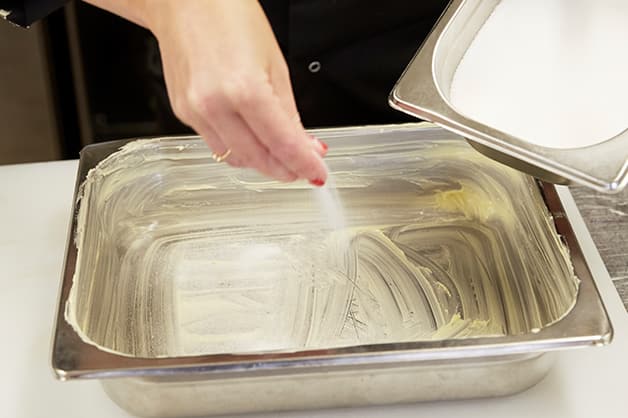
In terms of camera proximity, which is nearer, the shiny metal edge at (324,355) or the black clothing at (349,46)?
the shiny metal edge at (324,355)

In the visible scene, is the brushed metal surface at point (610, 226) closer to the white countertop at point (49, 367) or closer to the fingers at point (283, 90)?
the white countertop at point (49, 367)

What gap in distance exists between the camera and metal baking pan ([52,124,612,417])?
66 centimetres

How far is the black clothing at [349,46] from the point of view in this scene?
3.10 feet

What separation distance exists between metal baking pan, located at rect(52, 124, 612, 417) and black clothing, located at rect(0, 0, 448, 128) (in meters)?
0.14

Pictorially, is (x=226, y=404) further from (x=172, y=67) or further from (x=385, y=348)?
(x=172, y=67)

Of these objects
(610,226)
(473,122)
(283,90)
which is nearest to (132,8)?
(283,90)

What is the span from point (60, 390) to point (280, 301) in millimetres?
220

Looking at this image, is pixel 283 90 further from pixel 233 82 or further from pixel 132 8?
pixel 132 8

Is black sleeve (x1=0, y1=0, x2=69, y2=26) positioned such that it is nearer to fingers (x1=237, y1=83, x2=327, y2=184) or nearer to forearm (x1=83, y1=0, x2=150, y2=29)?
forearm (x1=83, y1=0, x2=150, y2=29)

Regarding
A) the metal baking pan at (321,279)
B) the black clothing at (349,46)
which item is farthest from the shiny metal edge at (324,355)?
the black clothing at (349,46)

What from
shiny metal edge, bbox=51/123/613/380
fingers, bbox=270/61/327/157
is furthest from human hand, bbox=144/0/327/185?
shiny metal edge, bbox=51/123/613/380

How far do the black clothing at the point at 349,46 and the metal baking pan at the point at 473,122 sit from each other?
0.48 feet

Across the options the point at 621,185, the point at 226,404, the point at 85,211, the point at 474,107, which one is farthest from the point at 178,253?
the point at 621,185

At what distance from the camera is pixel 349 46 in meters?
0.98
